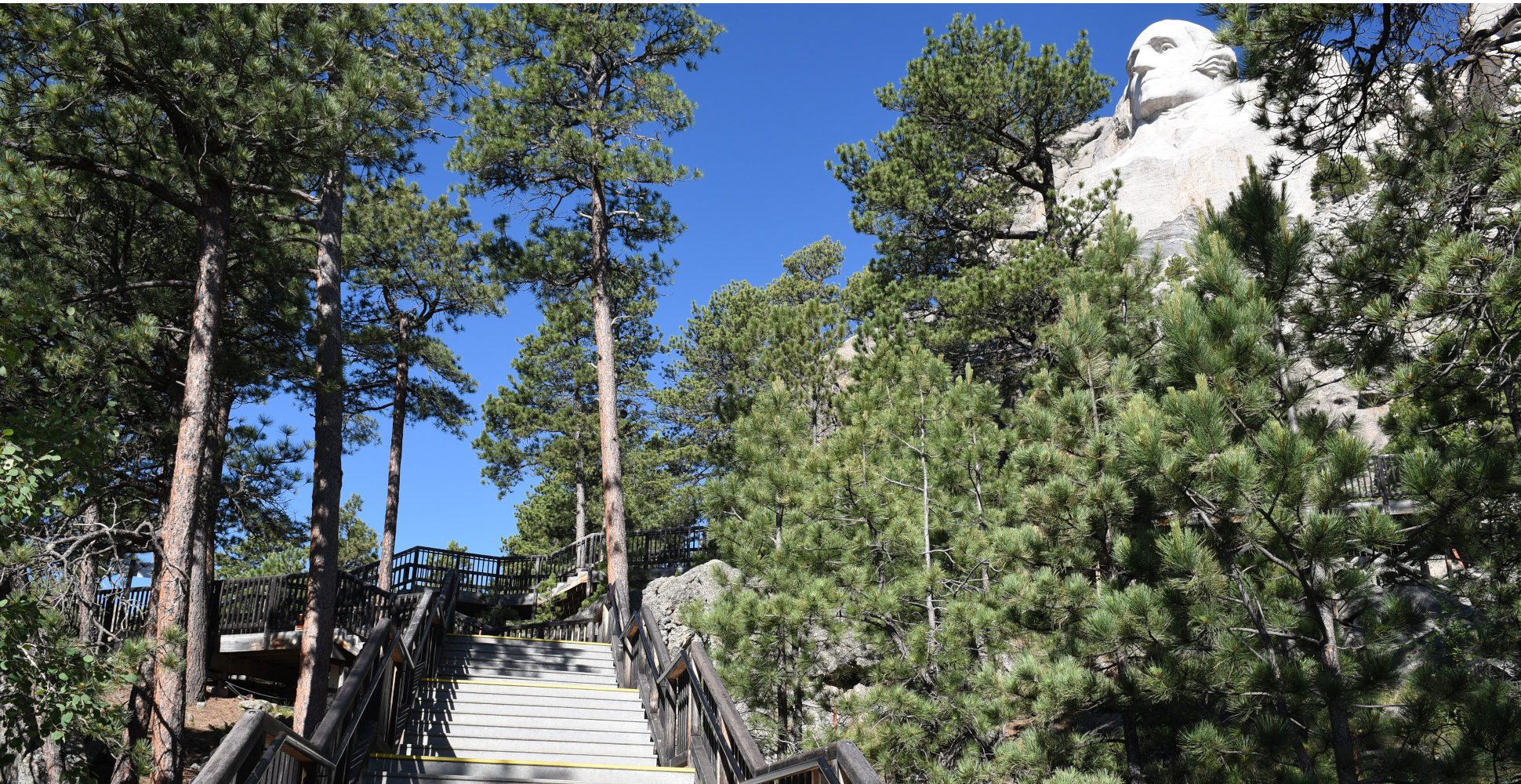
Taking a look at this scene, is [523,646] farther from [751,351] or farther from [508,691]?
[751,351]

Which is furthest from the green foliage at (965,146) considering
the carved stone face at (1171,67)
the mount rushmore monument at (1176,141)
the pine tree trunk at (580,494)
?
the carved stone face at (1171,67)

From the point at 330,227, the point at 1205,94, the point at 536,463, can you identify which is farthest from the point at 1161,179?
the point at 330,227

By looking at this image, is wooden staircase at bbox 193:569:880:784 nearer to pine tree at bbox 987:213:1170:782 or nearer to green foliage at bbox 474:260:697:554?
pine tree at bbox 987:213:1170:782

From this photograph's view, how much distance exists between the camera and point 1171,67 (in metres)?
30.6

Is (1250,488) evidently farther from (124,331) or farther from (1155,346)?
(124,331)

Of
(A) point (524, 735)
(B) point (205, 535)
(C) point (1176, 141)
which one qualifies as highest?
(C) point (1176, 141)

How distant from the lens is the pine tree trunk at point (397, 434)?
17938 millimetres

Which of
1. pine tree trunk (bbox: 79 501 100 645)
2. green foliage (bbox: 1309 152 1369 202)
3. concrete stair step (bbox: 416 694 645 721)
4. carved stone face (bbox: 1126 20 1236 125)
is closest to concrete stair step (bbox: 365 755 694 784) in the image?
concrete stair step (bbox: 416 694 645 721)

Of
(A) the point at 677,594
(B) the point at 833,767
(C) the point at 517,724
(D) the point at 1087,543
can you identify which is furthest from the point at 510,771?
(A) the point at 677,594

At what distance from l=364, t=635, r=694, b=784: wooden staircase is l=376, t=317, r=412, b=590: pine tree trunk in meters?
9.63

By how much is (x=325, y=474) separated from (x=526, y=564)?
11019 mm

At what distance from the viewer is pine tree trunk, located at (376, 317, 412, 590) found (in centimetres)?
1794

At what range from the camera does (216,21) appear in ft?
22.7

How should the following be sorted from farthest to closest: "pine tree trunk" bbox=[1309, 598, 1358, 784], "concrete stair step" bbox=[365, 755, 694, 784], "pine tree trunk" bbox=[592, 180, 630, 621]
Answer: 1. "pine tree trunk" bbox=[592, 180, 630, 621]
2. "concrete stair step" bbox=[365, 755, 694, 784]
3. "pine tree trunk" bbox=[1309, 598, 1358, 784]
